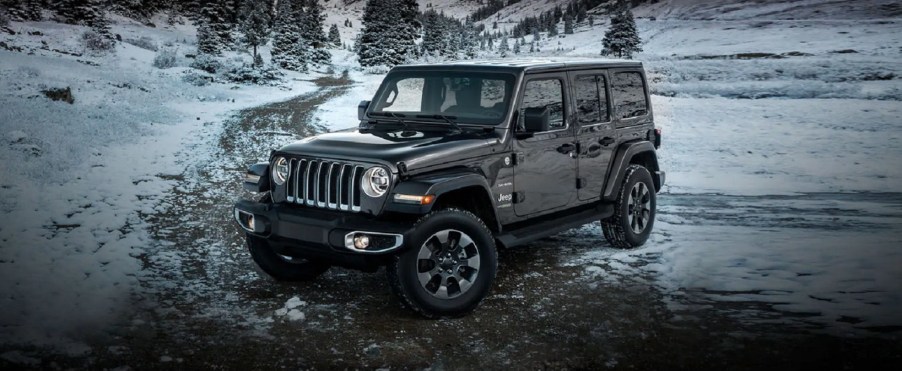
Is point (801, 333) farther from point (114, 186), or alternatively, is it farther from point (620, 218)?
point (114, 186)

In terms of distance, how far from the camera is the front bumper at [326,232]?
195 inches

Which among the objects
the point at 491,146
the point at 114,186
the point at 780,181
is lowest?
the point at 780,181

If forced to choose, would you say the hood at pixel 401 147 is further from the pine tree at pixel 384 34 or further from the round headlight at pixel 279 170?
the pine tree at pixel 384 34

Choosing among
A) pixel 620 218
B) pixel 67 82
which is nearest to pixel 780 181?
pixel 620 218

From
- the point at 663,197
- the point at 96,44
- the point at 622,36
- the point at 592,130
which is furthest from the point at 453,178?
the point at 622,36

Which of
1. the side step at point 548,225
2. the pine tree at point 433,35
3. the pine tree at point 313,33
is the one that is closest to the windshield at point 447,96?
the side step at point 548,225

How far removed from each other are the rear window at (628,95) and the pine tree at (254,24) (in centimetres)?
6143

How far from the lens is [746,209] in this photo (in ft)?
32.7

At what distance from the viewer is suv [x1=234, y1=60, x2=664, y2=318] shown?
5.12 meters

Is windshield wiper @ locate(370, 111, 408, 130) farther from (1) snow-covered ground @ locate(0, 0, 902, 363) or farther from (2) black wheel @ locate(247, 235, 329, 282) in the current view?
(1) snow-covered ground @ locate(0, 0, 902, 363)

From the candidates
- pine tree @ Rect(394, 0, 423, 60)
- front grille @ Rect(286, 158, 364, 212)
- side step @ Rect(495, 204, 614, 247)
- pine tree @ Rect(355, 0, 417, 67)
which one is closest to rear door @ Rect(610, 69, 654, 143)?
side step @ Rect(495, 204, 614, 247)

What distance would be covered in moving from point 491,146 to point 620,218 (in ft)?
7.53

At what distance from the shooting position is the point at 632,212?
7.72 meters

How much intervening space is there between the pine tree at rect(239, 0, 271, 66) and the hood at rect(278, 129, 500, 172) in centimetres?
6265
